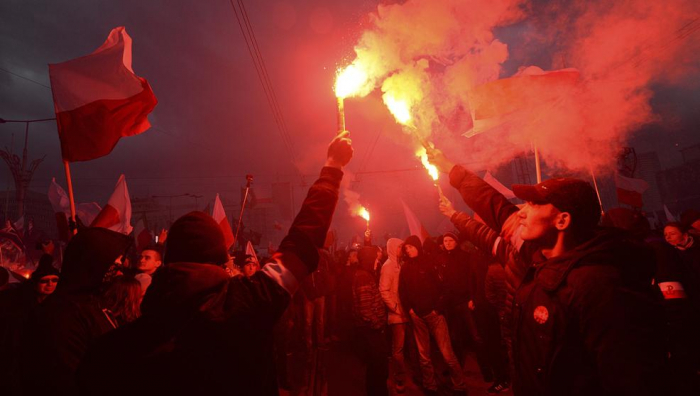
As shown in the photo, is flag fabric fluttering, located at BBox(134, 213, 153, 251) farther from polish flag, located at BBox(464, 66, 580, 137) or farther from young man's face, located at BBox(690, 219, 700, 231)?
young man's face, located at BBox(690, 219, 700, 231)

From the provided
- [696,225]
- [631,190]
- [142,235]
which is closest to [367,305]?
[696,225]

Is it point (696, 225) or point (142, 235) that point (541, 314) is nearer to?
point (696, 225)

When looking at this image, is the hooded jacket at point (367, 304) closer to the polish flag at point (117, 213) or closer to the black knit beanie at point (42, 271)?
the black knit beanie at point (42, 271)

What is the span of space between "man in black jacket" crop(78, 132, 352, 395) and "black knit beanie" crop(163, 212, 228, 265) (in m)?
0.05

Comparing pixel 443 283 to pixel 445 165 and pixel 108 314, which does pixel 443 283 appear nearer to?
pixel 445 165

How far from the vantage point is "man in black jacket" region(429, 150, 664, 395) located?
1770 mm

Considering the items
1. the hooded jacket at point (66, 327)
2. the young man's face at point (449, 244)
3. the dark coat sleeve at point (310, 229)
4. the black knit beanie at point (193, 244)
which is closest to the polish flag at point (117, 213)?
the hooded jacket at point (66, 327)

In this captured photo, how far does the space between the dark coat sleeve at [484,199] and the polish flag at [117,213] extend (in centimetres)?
702

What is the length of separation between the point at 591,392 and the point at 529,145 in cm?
490

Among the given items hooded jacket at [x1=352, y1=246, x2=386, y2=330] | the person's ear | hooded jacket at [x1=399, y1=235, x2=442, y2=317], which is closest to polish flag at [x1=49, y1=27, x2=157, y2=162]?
hooded jacket at [x1=352, y1=246, x2=386, y2=330]

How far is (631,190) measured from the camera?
9.46 meters

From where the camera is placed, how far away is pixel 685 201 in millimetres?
73812

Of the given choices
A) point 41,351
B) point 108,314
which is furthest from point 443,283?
point 41,351

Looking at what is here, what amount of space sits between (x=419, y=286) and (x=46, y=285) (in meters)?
6.00
